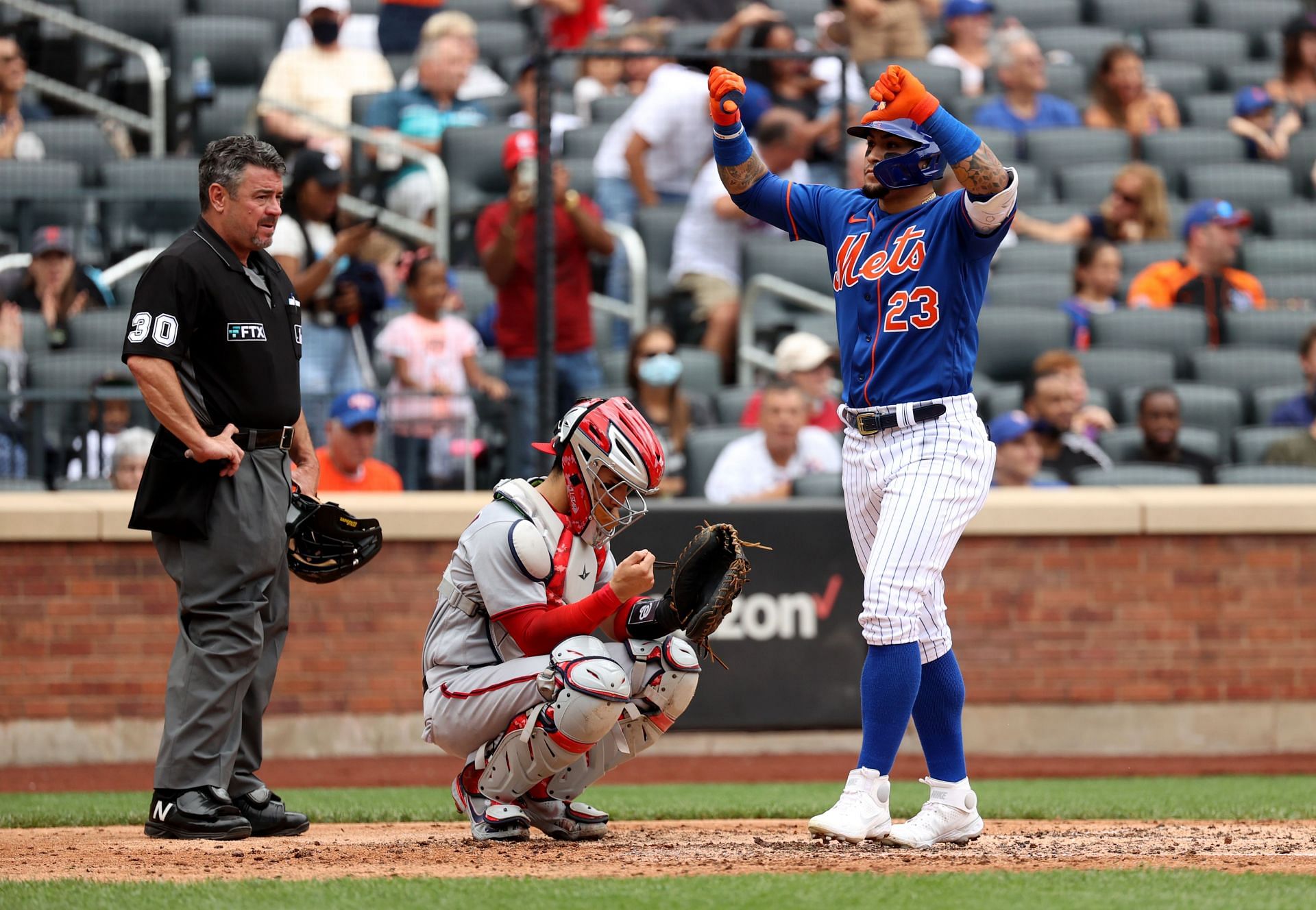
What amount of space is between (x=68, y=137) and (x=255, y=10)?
82.9 inches

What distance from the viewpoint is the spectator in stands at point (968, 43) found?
12.6 m

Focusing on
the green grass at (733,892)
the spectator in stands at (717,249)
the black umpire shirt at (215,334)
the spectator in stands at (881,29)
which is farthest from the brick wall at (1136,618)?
the spectator in stands at (881,29)

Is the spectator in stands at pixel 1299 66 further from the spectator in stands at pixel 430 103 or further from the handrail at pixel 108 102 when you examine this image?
the handrail at pixel 108 102

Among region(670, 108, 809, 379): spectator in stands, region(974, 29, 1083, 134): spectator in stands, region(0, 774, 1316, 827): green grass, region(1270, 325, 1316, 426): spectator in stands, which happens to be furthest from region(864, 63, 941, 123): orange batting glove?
region(974, 29, 1083, 134): spectator in stands

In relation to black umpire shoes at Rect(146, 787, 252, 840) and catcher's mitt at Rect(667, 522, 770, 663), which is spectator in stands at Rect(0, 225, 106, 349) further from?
catcher's mitt at Rect(667, 522, 770, 663)

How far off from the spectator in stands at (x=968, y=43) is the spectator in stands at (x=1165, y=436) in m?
4.11

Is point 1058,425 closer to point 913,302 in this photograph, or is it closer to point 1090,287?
point 1090,287

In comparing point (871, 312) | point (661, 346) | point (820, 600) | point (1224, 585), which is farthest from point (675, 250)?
point (871, 312)

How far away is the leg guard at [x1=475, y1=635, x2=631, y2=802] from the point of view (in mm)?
4523

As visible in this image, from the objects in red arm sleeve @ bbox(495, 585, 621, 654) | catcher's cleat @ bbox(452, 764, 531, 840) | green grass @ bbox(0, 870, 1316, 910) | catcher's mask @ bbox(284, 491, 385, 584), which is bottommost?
catcher's cleat @ bbox(452, 764, 531, 840)

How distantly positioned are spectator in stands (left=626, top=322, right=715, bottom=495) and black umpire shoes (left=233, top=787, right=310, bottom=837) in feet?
11.8

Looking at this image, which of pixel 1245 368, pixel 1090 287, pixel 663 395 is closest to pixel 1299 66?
pixel 1090 287

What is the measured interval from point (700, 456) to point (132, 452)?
2.70 metres

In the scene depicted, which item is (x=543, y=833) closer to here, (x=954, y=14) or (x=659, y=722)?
(x=659, y=722)
